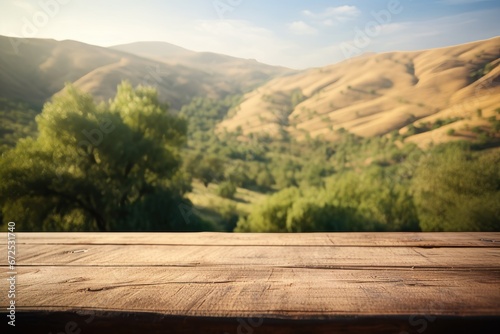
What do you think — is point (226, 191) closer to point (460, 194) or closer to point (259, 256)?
point (460, 194)

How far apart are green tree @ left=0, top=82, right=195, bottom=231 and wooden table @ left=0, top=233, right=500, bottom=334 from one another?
15.1 m

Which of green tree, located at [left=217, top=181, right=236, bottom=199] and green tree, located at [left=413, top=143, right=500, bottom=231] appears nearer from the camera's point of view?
green tree, located at [left=413, top=143, right=500, bottom=231]

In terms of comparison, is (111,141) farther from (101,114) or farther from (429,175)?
(429,175)

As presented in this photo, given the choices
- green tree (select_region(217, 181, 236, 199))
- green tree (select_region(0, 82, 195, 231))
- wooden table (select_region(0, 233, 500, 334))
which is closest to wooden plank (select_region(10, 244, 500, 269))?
wooden table (select_region(0, 233, 500, 334))

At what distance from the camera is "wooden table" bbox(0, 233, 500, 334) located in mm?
740

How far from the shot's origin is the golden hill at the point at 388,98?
7394 cm

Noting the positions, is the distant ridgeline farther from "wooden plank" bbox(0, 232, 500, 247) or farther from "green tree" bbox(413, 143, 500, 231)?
"wooden plank" bbox(0, 232, 500, 247)

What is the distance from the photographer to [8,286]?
95cm

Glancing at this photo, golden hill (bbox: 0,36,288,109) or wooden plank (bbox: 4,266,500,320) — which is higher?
golden hill (bbox: 0,36,288,109)

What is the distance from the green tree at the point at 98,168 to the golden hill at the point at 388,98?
6155 centimetres

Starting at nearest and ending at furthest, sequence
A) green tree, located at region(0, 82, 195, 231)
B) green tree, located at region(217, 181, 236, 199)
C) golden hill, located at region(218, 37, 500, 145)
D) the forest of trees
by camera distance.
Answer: green tree, located at region(0, 82, 195, 231) < the forest of trees < green tree, located at region(217, 181, 236, 199) < golden hill, located at region(218, 37, 500, 145)

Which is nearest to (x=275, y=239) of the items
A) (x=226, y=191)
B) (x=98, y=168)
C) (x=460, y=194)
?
(x=98, y=168)

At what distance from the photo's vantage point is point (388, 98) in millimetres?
102938

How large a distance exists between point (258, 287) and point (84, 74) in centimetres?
13232
